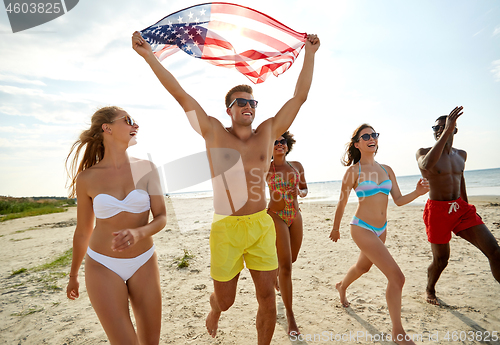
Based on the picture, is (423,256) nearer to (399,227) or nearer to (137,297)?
(399,227)

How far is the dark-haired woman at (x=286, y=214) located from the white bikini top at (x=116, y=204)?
2244 mm

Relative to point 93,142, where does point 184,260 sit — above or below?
below

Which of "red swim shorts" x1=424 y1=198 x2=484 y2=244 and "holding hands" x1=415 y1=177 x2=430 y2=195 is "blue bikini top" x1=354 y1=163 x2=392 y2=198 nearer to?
"holding hands" x1=415 y1=177 x2=430 y2=195

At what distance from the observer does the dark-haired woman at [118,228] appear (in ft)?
8.00

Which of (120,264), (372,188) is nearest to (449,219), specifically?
(372,188)

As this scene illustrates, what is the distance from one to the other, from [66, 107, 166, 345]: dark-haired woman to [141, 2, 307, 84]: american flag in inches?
51.7

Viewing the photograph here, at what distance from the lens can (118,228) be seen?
2.68 meters

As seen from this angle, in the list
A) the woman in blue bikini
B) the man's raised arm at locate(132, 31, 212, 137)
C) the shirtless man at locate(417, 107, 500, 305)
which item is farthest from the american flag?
the shirtless man at locate(417, 107, 500, 305)

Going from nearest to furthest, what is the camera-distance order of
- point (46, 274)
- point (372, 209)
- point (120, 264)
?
point (120, 264) → point (372, 209) → point (46, 274)

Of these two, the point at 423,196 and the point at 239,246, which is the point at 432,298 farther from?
the point at 423,196

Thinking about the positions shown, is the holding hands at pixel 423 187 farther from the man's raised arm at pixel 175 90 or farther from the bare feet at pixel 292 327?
the man's raised arm at pixel 175 90

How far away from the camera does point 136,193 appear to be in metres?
2.78

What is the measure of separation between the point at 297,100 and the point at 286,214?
182 centimetres

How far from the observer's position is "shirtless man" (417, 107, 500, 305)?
4402mm
